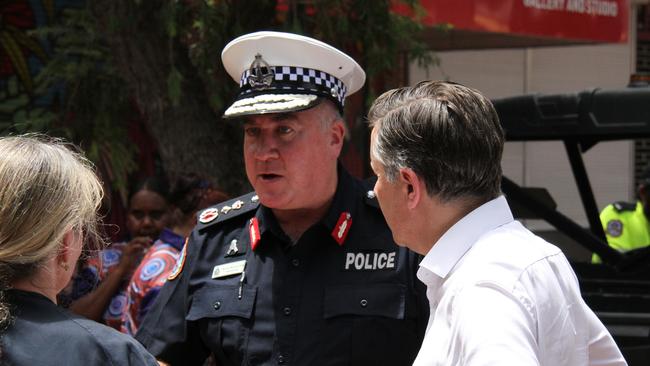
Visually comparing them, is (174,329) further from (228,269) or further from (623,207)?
(623,207)

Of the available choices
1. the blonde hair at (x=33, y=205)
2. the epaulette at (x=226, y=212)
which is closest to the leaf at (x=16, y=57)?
the epaulette at (x=226, y=212)

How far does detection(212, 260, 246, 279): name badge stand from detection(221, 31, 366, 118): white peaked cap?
0.43 metres

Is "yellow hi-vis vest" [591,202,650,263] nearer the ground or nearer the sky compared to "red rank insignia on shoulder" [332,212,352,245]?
nearer the ground

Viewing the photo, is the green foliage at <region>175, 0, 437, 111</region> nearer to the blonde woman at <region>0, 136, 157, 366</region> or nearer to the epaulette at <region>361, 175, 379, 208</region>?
the epaulette at <region>361, 175, 379, 208</region>

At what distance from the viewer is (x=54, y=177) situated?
1758 mm

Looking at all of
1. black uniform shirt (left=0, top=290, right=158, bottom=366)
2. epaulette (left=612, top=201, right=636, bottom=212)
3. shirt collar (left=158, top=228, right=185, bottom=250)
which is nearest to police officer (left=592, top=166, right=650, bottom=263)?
epaulette (left=612, top=201, right=636, bottom=212)

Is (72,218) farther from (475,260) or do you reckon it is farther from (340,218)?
(340,218)

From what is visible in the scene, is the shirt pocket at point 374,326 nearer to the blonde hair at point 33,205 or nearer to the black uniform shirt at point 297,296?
the black uniform shirt at point 297,296

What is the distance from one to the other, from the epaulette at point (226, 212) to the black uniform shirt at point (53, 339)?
1.08m

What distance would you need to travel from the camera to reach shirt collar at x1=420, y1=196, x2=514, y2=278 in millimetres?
1785

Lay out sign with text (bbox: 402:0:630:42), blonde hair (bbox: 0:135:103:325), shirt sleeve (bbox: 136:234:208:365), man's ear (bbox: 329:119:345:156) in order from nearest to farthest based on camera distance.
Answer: blonde hair (bbox: 0:135:103:325) → shirt sleeve (bbox: 136:234:208:365) → man's ear (bbox: 329:119:345:156) → sign with text (bbox: 402:0:630:42)

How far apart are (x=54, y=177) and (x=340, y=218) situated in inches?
44.0

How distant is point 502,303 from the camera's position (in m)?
1.58

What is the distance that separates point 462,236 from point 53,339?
0.77 metres
